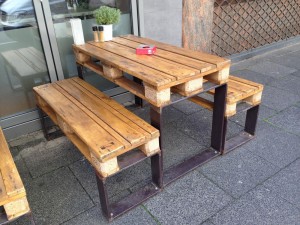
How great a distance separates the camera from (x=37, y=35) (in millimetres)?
2857

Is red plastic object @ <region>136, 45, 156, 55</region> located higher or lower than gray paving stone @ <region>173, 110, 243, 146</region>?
higher

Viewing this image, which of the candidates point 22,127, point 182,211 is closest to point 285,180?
point 182,211

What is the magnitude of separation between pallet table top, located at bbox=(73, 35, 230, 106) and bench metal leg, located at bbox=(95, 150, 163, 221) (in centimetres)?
51

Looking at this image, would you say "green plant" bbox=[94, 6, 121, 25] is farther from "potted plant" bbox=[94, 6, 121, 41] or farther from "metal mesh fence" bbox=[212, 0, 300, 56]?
"metal mesh fence" bbox=[212, 0, 300, 56]

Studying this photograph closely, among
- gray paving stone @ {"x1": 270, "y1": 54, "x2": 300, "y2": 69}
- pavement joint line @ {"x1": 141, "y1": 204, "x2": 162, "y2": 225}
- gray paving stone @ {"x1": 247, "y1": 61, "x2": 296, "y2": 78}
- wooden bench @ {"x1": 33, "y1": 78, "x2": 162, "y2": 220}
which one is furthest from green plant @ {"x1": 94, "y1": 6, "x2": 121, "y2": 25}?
gray paving stone @ {"x1": 270, "y1": 54, "x2": 300, "y2": 69}

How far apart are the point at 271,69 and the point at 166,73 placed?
3.17m

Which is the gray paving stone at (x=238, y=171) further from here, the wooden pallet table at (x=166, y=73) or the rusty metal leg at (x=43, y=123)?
the rusty metal leg at (x=43, y=123)

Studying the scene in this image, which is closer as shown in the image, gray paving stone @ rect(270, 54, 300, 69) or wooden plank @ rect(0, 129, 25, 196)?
wooden plank @ rect(0, 129, 25, 196)

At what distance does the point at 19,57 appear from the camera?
284 centimetres

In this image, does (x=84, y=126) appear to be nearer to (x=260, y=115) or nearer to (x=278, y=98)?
(x=260, y=115)

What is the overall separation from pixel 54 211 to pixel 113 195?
1.43 ft

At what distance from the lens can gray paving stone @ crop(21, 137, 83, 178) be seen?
256cm

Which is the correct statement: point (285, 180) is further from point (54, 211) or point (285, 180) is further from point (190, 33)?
point (190, 33)

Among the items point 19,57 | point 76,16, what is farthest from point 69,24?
point 19,57
